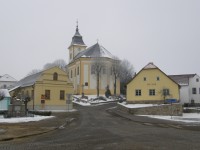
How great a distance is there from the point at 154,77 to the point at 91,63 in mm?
28284

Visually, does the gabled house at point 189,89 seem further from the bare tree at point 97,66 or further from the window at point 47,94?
the window at point 47,94

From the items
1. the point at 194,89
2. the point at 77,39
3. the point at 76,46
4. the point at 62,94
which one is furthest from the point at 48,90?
the point at 77,39

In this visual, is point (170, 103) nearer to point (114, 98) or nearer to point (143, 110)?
point (143, 110)

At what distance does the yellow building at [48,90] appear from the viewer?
4809 centimetres

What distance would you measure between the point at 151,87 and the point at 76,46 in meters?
43.9

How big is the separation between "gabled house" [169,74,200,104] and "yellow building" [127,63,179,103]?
10.4 metres

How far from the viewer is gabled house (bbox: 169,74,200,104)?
57719 millimetres

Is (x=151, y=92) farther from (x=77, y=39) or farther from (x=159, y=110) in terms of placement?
(x=77, y=39)

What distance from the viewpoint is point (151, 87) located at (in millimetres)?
49500

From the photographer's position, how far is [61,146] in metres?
13.0

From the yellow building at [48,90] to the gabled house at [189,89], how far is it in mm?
22107

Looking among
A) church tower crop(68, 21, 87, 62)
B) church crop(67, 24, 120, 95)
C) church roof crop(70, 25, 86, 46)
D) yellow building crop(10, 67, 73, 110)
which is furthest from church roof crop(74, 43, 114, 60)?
yellow building crop(10, 67, 73, 110)

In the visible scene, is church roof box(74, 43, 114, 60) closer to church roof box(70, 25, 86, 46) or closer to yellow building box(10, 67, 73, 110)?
church roof box(70, 25, 86, 46)

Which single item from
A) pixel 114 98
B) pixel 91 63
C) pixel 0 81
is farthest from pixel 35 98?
pixel 0 81
